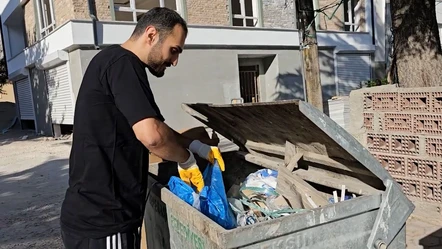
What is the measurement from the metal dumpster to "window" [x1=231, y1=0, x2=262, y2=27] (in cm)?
1335

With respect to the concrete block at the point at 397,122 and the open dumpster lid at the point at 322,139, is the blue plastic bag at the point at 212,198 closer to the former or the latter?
the open dumpster lid at the point at 322,139

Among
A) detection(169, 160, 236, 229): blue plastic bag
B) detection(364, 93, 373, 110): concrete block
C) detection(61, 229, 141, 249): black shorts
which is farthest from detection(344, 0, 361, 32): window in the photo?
detection(61, 229, 141, 249): black shorts

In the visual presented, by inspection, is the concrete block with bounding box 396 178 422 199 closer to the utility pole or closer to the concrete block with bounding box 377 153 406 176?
the concrete block with bounding box 377 153 406 176

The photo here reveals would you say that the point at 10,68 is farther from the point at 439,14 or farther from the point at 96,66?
the point at 439,14

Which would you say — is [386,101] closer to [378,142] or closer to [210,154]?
[378,142]

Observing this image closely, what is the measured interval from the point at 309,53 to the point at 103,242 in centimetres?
527

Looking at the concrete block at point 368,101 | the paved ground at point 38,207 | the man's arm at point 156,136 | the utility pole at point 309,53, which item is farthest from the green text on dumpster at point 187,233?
the utility pole at point 309,53

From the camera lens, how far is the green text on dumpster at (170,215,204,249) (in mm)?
1803

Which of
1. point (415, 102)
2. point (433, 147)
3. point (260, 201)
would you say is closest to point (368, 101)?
point (415, 102)

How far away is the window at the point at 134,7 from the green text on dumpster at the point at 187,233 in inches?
458

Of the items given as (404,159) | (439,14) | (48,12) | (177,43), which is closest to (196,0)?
(48,12)

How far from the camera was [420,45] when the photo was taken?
456cm

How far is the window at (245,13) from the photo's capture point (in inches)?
600

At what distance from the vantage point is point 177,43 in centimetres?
208
